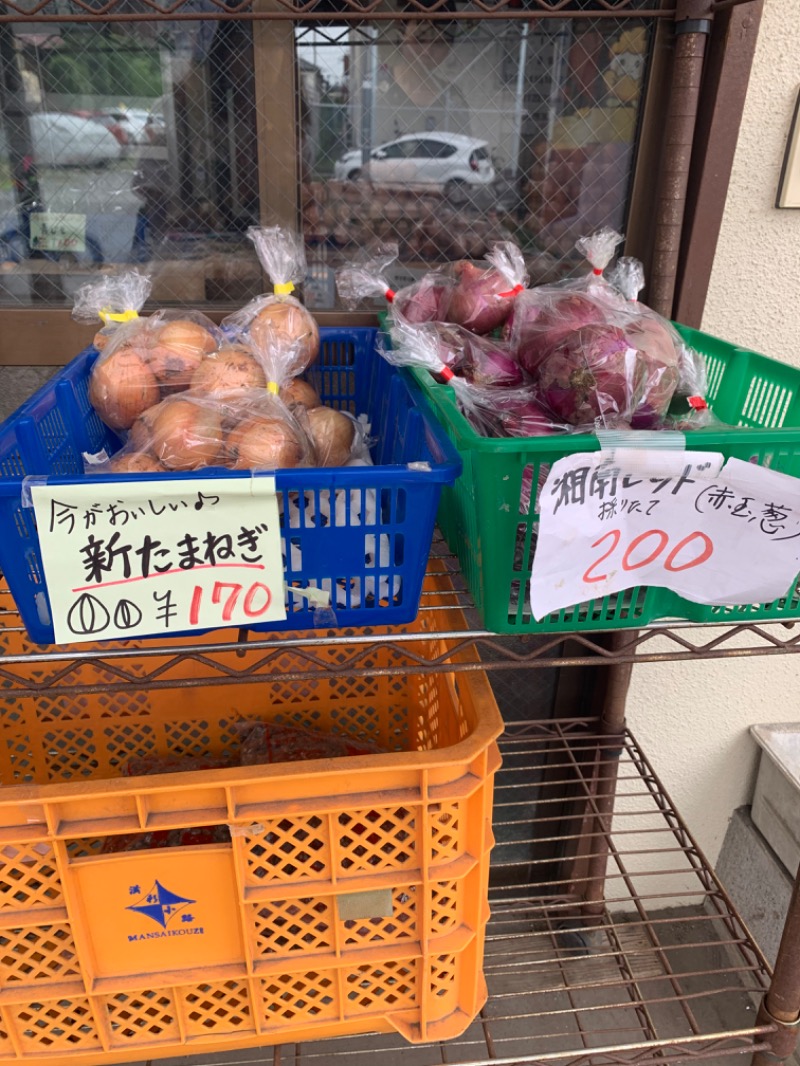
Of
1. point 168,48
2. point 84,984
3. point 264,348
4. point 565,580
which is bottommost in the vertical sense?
point 84,984

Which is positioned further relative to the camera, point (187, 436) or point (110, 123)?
point (110, 123)

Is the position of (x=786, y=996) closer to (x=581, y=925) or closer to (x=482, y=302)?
(x=581, y=925)

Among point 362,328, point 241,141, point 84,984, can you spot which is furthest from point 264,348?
point 84,984

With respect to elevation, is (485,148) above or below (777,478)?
above

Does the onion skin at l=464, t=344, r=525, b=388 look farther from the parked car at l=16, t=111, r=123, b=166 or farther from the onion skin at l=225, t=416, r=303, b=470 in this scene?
the parked car at l=16, t=111, r=123, b=166

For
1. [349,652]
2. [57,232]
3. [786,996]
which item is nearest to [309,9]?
[57,232]

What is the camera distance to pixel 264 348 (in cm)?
94

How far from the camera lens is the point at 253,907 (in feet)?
2.64

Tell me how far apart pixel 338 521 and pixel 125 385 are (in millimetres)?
362

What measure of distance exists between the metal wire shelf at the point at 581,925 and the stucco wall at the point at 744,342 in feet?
0.32

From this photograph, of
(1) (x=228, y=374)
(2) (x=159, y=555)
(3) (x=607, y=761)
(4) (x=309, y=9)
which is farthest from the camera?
(3) (x=607, y=761)

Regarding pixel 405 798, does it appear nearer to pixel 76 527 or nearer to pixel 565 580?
pixel 565 580

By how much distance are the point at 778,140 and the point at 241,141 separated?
826 millimetres

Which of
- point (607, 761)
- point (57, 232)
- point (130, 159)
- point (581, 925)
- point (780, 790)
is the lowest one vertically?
point (581, 925)
